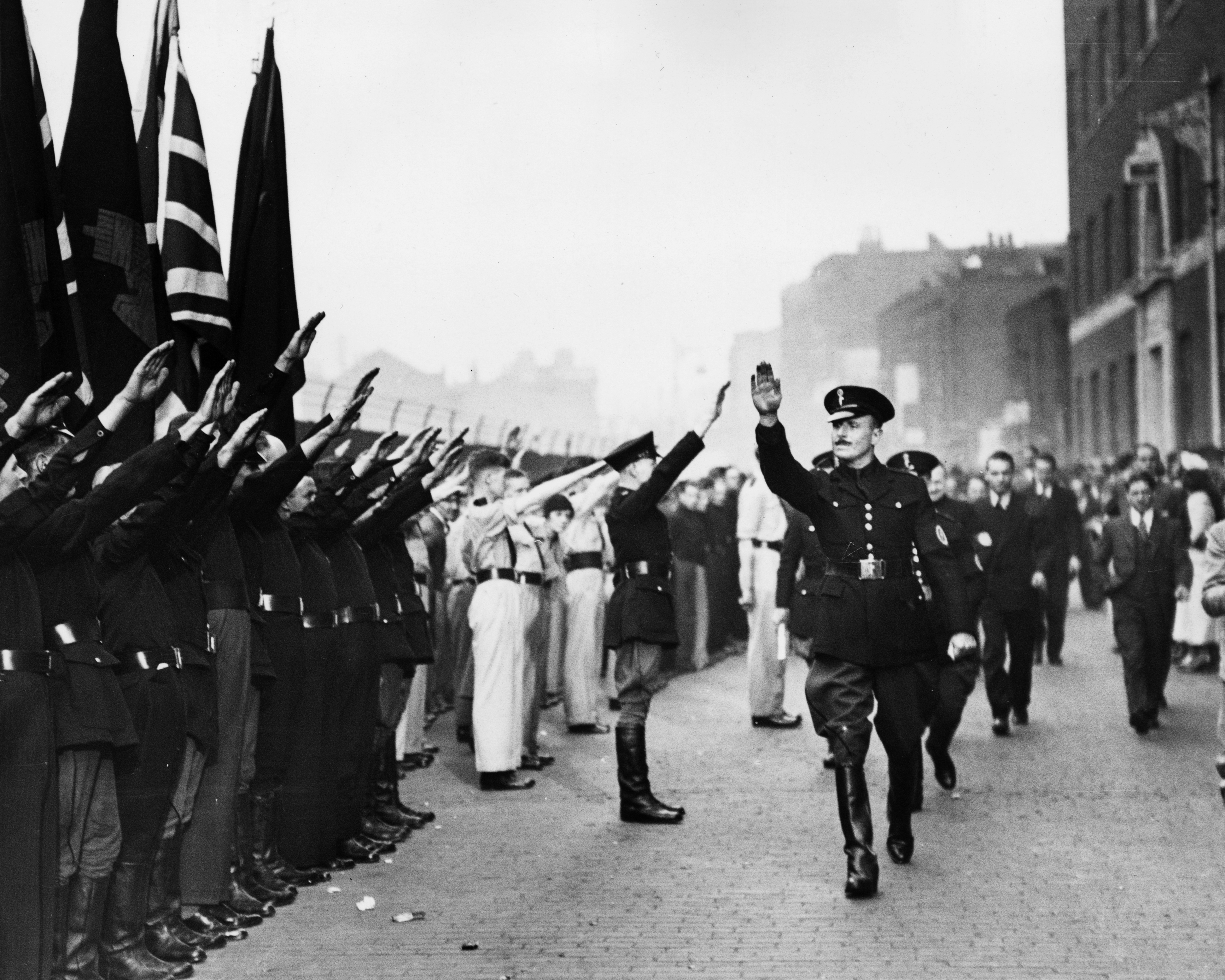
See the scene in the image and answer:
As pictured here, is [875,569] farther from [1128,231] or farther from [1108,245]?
[1108,245]

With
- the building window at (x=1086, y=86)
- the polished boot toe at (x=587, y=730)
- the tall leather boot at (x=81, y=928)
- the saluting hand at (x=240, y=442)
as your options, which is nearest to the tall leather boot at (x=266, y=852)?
the tall leather boot at (x=81, y=928)

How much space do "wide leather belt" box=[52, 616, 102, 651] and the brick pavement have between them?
141 centimetres

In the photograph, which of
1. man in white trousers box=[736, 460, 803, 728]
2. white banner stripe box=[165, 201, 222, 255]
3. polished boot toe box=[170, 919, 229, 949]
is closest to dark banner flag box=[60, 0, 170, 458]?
white banner stripe box=[165, 201, 222, 255]

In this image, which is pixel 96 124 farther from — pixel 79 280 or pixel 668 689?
pixel 668 689

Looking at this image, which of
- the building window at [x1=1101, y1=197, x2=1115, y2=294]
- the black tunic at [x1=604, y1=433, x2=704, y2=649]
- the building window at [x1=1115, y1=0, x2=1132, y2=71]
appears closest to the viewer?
the black tunic at [x1=604, y1=433, x2=704, y2=649]

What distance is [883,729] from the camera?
8617 mm

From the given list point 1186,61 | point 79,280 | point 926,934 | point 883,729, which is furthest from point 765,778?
point 1186,61

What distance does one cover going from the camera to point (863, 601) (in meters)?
8.46

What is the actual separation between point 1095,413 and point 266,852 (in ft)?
114

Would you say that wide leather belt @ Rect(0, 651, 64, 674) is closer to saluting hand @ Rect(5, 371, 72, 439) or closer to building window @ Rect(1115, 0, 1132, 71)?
saluting hand @ Rect(5, 371, 72, 439)

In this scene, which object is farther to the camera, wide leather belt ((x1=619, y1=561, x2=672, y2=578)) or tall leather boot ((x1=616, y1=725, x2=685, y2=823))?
wide leather belt ((x1=619, y1=561, x2=672, y2=578))

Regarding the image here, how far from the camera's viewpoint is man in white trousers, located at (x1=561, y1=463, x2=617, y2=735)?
15234mm

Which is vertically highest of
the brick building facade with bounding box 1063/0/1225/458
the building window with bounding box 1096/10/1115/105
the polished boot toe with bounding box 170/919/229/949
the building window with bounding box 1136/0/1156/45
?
the building window with bounding box 1096/10/1115/105

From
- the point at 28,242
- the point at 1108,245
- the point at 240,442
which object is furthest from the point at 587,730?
the point at 1108,245
